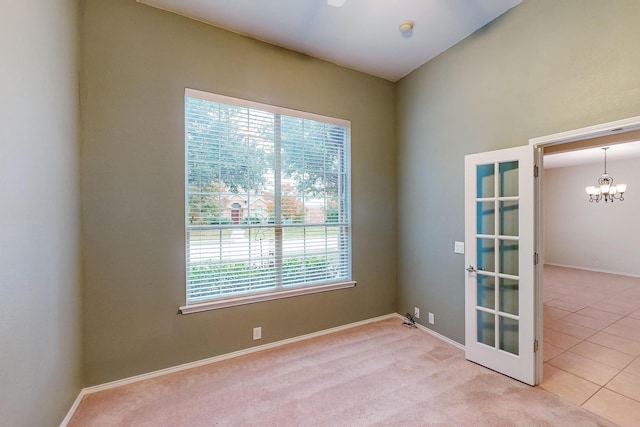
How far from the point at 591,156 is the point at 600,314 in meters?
4.05

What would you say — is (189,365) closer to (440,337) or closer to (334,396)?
(334,396)

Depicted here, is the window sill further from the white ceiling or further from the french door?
the white ceiling

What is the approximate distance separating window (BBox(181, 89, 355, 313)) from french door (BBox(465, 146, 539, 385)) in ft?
4.51

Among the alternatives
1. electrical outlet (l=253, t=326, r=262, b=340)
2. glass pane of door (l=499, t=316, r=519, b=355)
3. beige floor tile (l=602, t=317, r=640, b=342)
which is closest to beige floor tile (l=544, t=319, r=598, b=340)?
beige floor tile (l=602, t=317, r=640, b=342)

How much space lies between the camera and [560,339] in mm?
3162

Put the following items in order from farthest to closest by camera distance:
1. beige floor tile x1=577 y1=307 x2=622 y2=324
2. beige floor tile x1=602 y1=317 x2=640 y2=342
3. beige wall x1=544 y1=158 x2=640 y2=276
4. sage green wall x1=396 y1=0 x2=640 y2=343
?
1. beige wall x1=544 y1=158 x2=640 y2=276
2. beige floor tile x1=577 y1=307 x2=622 y2=324
3. beige floor tile x1=602 y1=317 x2=640 y2=342
4. sage green wall x1=396 y1=0 x2=640 y2=343

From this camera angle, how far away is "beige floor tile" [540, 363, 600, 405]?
2.16 meters

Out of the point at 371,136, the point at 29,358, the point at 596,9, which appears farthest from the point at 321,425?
the point at 596,9

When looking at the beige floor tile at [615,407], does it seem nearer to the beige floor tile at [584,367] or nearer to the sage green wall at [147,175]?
the beige floor tile at [584,367]

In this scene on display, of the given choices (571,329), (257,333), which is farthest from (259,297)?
(571,329)

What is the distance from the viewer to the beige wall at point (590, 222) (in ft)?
20.5

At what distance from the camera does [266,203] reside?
9.61 ft

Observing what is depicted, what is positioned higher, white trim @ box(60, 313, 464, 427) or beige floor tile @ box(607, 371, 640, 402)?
white trim @ box(60, 313, 464, 427)

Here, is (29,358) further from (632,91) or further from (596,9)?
(596,9)
